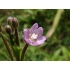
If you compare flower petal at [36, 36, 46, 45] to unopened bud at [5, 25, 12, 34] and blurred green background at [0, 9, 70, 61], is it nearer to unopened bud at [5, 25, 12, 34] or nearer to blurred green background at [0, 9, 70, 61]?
blurred green background at [0, 9, 70, 61]

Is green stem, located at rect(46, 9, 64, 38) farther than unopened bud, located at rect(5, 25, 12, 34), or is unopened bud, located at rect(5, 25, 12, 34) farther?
green stem, located at rect(46, 9, 64, 38)

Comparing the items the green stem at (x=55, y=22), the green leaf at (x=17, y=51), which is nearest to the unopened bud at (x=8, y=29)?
the green leaf at (x=17, y=51)

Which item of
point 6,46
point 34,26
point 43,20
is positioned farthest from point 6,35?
point 43,20

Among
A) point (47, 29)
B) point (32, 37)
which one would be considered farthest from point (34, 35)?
point (47, 29)

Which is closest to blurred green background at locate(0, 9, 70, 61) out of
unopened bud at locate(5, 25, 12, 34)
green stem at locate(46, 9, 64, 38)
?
green stem at locate(46, 9, 64, 38)

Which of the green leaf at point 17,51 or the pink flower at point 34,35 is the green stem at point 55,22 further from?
the green leaf at point 17,51

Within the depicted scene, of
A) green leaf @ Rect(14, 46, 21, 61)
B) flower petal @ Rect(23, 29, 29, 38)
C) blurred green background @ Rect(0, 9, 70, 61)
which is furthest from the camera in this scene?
blurred green background @ Rect(0, 9, 70, 61)
